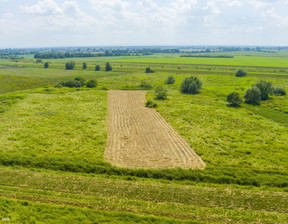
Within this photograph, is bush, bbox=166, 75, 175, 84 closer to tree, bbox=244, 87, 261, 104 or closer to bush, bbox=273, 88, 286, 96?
tree, bbox=244, 87, 261, 104

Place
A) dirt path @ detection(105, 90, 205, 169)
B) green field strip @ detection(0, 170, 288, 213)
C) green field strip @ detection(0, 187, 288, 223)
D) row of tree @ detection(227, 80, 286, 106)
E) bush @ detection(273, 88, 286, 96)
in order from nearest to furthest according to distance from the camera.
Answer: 1. green field strip @ detection(0, 187, 288, 223)
2. green field strip @ detection(0, 170, 288, 213)
3. dirt path @ detection(105, 90, 205, 169)
4. row of tree @ detection(227, 80, 286, 106)
5. bush @ detection(273, 88, 286, 96)

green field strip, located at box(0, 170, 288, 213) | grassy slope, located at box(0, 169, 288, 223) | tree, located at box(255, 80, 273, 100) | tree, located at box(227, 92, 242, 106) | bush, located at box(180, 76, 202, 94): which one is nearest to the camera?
grassy slope, located at box(0, 169, 288, 223)

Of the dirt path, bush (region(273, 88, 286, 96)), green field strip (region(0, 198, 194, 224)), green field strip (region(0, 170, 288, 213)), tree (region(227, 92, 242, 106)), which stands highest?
bush (region(273, 88, 286, 96))

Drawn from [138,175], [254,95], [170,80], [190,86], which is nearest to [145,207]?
[138,175]

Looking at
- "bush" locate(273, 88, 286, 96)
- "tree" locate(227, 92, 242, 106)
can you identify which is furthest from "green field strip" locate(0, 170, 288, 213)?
"bush" locate(273, 88, 286, 96)

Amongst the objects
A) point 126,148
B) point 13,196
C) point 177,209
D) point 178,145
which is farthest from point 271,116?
point 13,196

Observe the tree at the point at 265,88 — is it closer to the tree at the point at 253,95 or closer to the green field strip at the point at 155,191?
the tree at the point at 253,95

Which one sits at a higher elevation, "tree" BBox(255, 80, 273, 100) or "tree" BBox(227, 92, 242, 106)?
"tree" BBox(255, 80, 273, 100)

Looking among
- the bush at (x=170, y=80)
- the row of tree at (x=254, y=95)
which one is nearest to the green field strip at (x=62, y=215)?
the row of tree at (x=254, y=95)

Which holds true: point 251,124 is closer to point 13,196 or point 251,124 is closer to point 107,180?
point 107,180

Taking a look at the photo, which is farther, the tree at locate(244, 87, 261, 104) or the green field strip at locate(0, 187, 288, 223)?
the tree at locate(244, 87, 261, 104)
